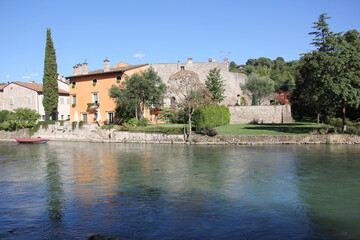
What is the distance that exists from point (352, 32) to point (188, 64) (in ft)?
92.6

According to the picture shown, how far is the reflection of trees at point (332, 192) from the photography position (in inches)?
342

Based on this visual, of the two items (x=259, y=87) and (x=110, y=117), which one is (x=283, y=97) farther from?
(x=110, y=117)

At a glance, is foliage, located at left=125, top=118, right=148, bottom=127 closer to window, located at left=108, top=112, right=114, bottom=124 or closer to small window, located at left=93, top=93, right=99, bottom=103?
window, located at left=108, top=112, right=114, bottom=124

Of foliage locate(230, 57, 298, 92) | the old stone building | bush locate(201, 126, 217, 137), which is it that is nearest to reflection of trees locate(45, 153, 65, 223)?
bush locate(201, 126, 217, 137)

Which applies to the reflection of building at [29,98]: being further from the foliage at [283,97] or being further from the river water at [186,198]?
the foliage at [283,97]

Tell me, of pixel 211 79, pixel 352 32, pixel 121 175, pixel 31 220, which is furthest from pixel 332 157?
pixel 211 79

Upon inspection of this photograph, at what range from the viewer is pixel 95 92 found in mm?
40875

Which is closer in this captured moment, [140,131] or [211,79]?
[140,131]

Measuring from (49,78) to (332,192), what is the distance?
3736cm

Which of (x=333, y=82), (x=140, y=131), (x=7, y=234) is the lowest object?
(x=7, y=234)

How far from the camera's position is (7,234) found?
840 cm

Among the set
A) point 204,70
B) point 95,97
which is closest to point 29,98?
point 95,97

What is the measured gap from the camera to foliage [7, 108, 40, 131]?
39.6 meters

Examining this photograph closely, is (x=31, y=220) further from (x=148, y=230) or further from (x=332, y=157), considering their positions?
(x=332, y=157)
